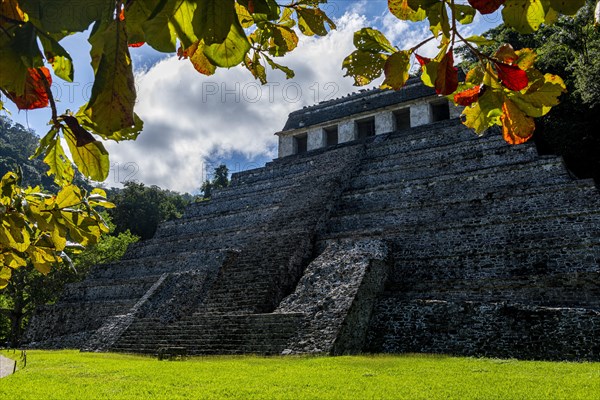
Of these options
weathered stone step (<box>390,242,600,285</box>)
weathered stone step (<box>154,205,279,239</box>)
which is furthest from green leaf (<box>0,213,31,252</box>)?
weathered stone step (<box>154,205,279,239</box>)

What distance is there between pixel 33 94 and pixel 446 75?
36.7 inches

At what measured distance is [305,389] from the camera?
5535mm

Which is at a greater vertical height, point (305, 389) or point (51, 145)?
point (51, 145)

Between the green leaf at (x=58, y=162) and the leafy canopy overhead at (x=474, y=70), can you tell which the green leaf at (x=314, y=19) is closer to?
the leafy canopy overhead at (x=474, y=70)

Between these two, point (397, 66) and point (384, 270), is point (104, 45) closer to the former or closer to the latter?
point (397, 66)

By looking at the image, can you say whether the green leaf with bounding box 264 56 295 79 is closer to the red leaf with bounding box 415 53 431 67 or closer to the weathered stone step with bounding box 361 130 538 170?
the red leaf with bounding box 415 53 431 67

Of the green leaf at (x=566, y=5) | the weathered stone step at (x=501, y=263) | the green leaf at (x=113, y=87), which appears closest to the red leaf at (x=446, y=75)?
the green leaf at (x=566, y=5)

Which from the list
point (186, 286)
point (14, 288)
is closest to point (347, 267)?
point (186, 286)

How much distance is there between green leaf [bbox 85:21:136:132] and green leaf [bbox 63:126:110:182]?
13.1 inches

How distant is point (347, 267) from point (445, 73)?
10393mm

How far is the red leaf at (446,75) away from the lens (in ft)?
3.69

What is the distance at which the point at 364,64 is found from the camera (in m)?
1.29

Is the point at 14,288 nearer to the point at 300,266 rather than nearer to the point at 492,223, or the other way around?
the point at 300,266

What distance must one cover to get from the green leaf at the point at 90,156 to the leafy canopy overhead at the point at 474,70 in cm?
68
